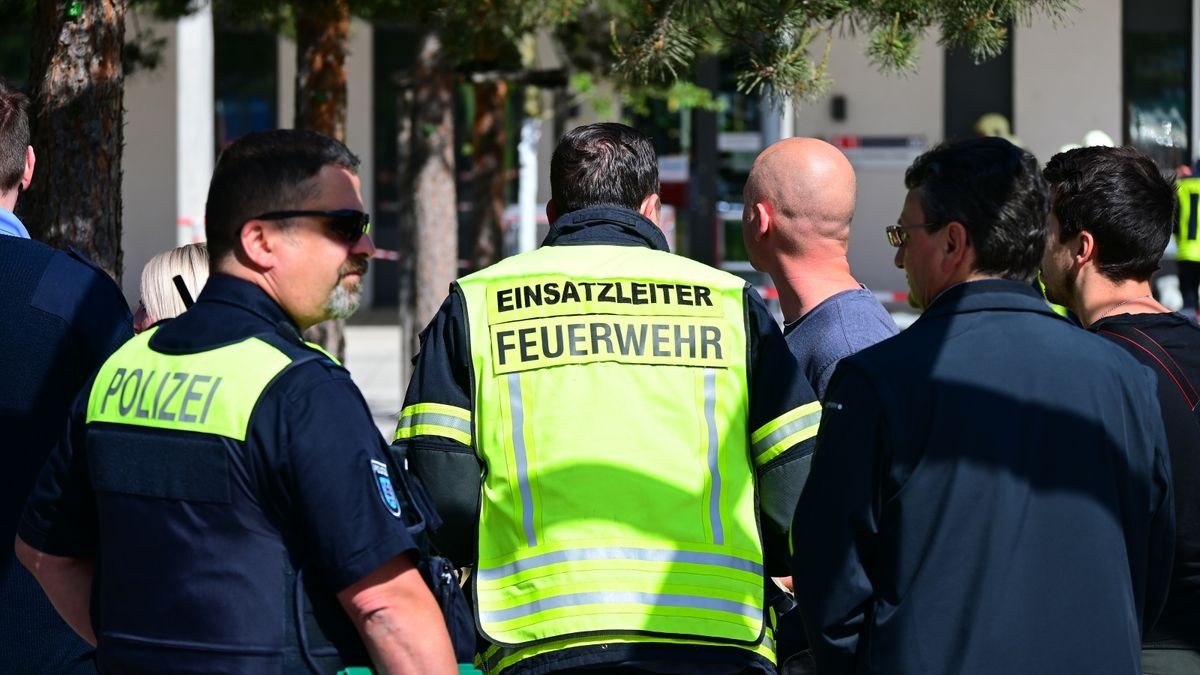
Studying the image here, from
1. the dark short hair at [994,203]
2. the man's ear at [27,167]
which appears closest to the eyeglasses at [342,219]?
the dark short hair at [994,203]

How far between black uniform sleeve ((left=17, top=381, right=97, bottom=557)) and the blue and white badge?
19.1 inches

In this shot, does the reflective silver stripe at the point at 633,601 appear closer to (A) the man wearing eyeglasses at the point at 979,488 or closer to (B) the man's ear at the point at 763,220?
(A) the man wearing eyeglasses at the point at 979,488

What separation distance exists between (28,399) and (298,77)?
457cm

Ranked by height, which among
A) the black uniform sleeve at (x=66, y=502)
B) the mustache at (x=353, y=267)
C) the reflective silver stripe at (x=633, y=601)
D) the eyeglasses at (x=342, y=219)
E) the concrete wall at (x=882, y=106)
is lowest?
the reflective silver stripe at (x=633, y=601)

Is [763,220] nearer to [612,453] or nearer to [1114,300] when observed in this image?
[1114,300]

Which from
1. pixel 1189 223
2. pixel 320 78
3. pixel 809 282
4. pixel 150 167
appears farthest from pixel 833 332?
pixel 150 167

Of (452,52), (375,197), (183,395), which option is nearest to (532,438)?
(183,395)

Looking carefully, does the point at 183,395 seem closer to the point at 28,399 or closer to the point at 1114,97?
the point at 28,399

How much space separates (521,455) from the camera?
8.60ft

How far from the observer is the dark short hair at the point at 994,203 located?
7.69 ft

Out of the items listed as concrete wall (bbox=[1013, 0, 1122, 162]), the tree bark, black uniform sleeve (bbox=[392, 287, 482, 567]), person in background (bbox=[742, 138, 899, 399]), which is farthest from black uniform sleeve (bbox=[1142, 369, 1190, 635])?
concrete wall (bbox=[1013, 0, 1122, 162])

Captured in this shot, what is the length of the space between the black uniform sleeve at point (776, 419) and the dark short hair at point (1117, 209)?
0.83 m

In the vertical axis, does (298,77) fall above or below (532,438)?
above

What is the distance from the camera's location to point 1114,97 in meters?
18.6
